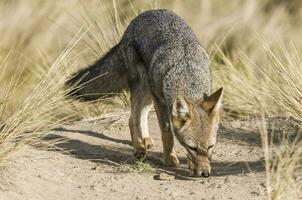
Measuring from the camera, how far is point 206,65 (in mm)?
6312

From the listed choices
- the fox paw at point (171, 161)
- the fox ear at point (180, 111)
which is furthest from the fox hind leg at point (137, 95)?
the fox ear at point (180, 111)

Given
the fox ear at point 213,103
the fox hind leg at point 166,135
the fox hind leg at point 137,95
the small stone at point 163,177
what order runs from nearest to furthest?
the fox ear at point 213,103 → the small stone at point 163,177 → the fox hind leg at point 166,135 → the fox hind leg at point 137,95

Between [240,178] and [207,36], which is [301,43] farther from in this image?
[240,178]

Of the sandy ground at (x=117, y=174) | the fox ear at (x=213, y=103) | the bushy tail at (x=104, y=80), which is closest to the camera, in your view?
the sandy ground at (x=117, y=174)

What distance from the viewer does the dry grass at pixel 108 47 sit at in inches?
239

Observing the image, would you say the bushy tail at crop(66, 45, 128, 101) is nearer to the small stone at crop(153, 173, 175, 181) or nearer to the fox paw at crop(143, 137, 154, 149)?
the fox paw at crop(143, 137, 154, 149)

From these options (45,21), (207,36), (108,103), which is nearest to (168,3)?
(207,36)

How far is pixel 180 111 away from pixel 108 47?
284cm

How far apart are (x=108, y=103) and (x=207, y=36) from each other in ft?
9.50

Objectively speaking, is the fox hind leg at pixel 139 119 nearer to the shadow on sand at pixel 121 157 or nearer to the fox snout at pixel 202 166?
the shadow on sand at pixel 121 157

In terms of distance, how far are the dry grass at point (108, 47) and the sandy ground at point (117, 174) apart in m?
0.20

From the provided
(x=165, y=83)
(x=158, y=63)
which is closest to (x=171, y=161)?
(x=165, y=83)

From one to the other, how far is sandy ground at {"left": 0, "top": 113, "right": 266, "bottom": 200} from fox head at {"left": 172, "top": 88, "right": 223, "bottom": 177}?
8.4 inches

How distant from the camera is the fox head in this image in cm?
562
